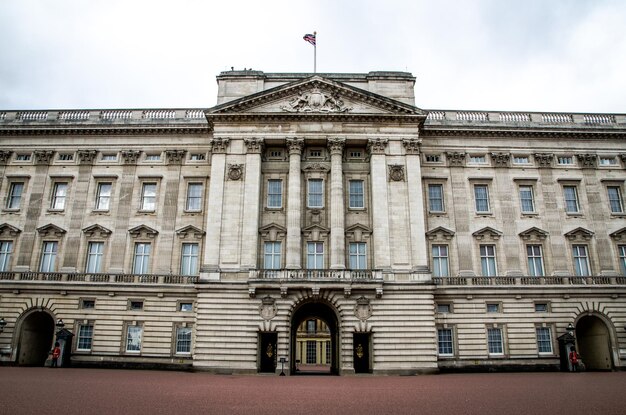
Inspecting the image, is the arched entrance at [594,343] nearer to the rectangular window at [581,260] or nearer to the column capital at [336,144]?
the rectangular window at [581,260]

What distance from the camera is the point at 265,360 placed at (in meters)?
33.2

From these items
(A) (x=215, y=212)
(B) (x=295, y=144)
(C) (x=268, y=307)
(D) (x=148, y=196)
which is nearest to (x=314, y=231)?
(C) (x=268, y=307)

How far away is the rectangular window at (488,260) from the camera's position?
3722 cm

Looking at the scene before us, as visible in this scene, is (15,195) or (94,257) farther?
(15,195)

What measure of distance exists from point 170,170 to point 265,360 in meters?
17.2

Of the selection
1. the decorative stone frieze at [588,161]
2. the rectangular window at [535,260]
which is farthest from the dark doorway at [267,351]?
the decorative stone frieze at [588,161]

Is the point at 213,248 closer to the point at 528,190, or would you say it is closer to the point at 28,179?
the point at 28,179

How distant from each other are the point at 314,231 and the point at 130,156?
55.4ft

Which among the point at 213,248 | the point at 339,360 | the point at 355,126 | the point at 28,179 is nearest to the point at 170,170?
the point at 213,248

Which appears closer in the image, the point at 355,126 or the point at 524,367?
the point at 524,367

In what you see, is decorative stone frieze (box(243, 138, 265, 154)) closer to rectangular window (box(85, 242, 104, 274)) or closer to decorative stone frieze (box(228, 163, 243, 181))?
decorative stone frieze (box(228, 163, 243, 181))

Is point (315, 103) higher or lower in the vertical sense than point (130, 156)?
higher

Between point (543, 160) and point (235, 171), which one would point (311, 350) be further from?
point (543, 160)

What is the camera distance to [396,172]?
1444 inches
